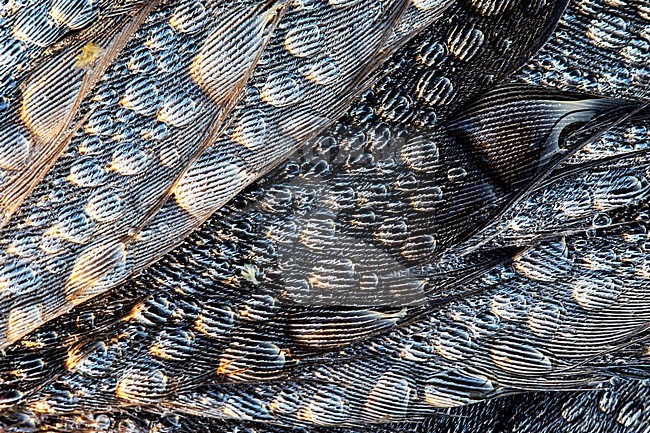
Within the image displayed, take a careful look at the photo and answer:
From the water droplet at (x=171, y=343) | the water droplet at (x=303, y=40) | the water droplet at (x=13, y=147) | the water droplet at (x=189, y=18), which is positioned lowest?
the water droplet at (x=171, y=343)

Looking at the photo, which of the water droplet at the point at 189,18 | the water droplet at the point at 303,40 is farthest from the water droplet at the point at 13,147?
the water droplet at the point at 303,40

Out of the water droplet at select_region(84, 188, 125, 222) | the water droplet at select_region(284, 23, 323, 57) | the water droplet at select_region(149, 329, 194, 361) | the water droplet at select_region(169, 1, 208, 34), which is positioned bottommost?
the water droplet at select_region(149, 329, 194, 361)

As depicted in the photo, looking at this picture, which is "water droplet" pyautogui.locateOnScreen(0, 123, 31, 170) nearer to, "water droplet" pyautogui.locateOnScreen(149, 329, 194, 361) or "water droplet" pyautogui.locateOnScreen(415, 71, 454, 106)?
"water droplet" pyautogui.locateOnScreen(149, 329, 194, 361)

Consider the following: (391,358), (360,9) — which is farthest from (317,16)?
(391,358)

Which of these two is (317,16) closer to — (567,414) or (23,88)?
(23,88)

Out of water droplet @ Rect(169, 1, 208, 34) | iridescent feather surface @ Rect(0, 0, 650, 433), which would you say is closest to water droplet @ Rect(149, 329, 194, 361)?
iridescent feather surface @ Rect(0, 0, 650, 433)

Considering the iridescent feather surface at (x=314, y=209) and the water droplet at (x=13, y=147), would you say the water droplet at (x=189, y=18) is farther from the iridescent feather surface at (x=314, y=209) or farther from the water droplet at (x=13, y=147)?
the water droplet at (x=13, y=147)

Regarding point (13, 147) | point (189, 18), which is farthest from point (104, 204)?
point (189, 18)

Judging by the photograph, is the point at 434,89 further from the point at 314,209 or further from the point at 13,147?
the point at 13,147
